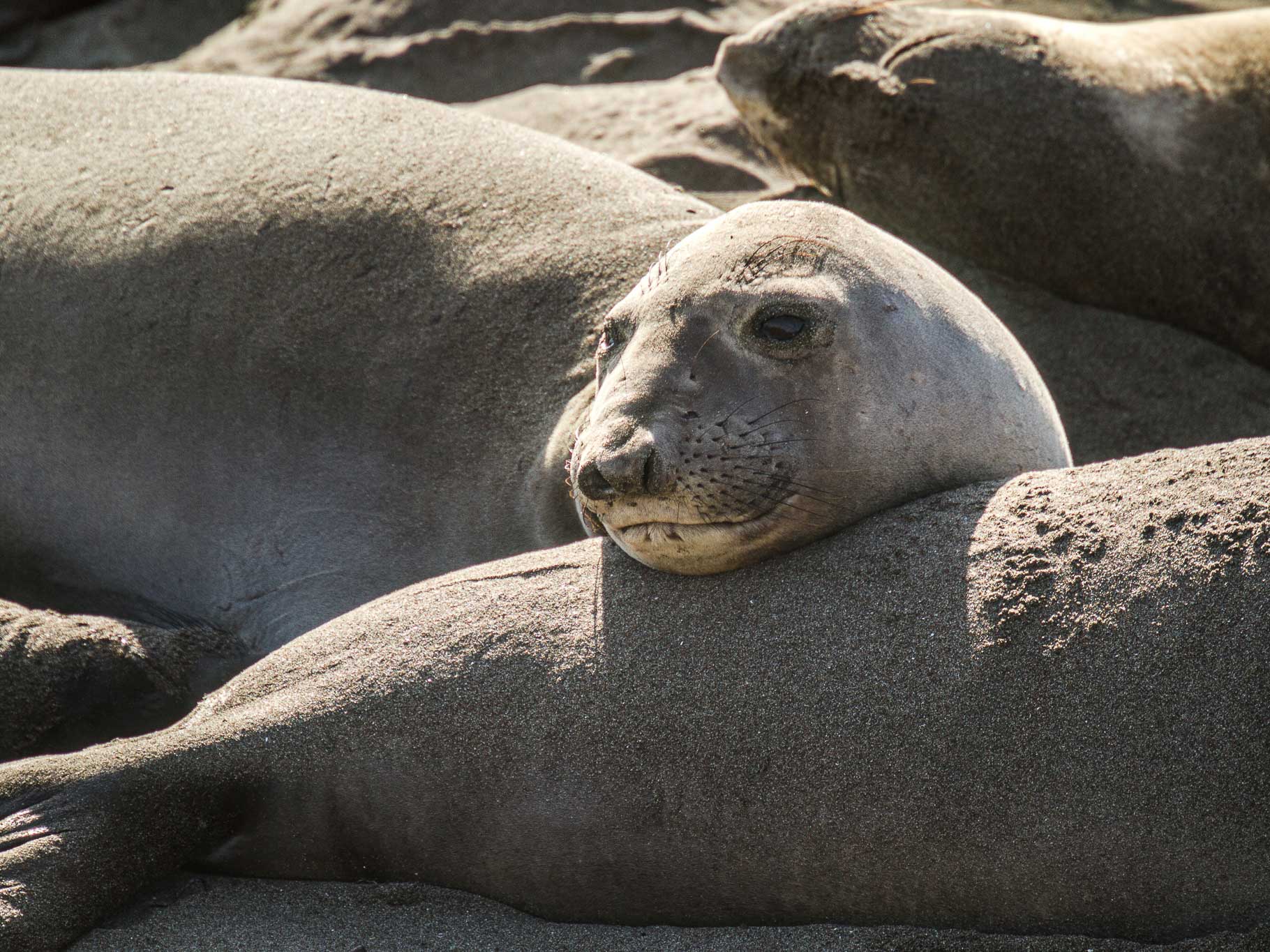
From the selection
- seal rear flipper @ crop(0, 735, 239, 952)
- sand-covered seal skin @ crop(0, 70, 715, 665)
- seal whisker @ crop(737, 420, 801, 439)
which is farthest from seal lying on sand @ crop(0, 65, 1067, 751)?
seal rear flipper @ crop(0, 735, 239, 952)

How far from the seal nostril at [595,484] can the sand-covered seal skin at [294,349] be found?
0.77 metres

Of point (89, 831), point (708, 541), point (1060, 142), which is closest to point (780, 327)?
point (708, 541)

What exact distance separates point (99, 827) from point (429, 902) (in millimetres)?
531

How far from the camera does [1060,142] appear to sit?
4273mm

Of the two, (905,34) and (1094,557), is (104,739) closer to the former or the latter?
(1094,557)

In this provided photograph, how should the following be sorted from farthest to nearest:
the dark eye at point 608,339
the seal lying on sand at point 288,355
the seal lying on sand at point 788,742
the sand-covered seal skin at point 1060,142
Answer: the sand-covered seal skin at point 1060,142 → the seal lying on sand at point 288,355 → the dark eye at point 608,339 → the seal lying on sand at point 788,742

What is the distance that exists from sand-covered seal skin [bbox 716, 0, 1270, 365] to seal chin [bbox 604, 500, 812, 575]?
7.07ft

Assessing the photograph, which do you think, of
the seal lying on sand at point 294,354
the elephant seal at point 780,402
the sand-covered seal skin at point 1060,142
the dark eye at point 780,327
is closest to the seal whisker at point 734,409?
the elephant seal at point 780,402

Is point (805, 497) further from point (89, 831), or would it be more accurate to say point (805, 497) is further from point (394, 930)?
point (89, 831)

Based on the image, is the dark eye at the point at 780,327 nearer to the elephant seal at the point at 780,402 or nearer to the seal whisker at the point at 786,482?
the elephant seal at the point at 780,402

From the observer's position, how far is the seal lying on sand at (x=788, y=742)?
6.79ft

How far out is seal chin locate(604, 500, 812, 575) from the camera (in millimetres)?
2457

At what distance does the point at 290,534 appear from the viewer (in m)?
3.45

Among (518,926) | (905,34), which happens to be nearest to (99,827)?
(518,926)
